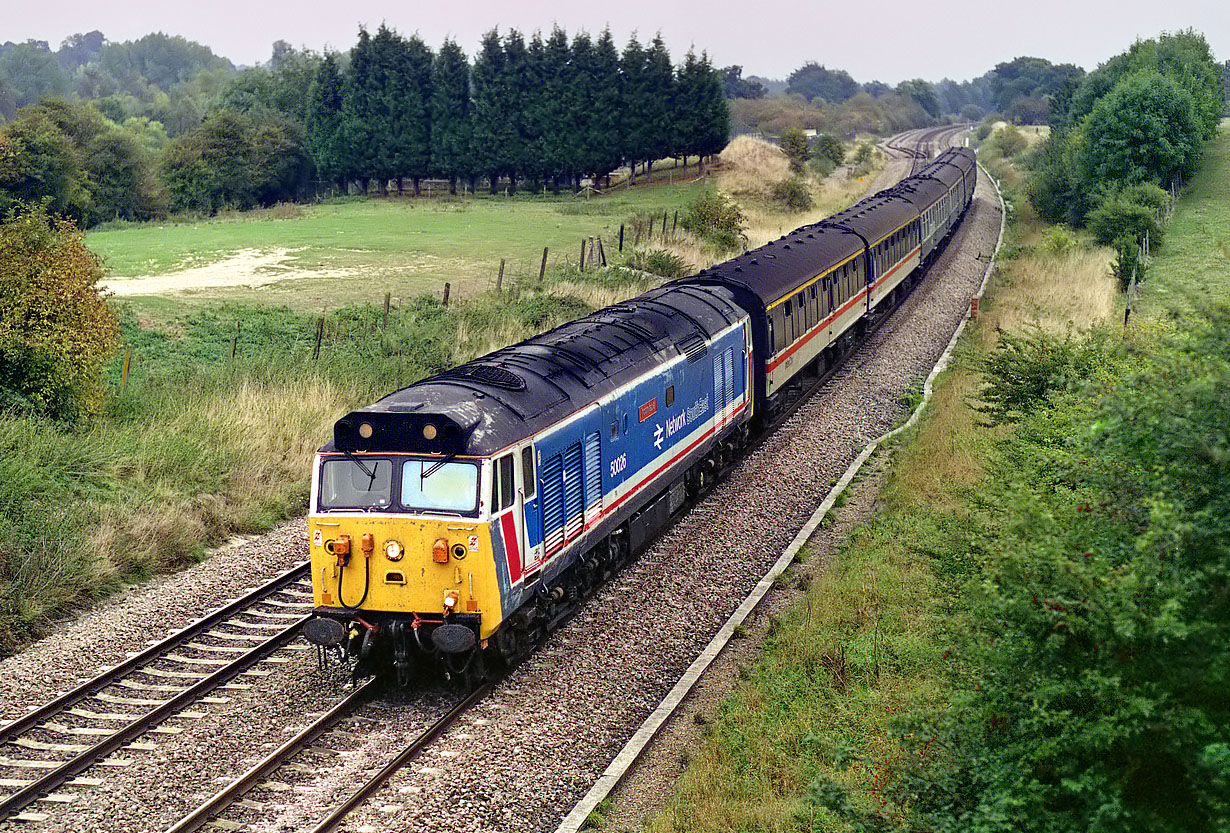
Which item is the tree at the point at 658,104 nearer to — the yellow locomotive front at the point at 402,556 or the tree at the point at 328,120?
the tree at the point at 328,120

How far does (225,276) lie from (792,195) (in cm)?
4113

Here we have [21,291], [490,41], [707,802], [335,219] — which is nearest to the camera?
[707,802]

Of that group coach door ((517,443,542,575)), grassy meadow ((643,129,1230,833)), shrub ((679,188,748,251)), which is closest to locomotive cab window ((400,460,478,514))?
coach door ((517,443,542,575))

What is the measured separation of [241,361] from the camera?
26422 millimetres

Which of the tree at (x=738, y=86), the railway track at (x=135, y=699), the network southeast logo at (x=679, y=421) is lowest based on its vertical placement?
the railway track at (x=135, y=699)

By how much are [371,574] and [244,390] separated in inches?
469

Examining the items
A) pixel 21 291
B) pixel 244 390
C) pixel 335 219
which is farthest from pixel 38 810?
pixel 335 219

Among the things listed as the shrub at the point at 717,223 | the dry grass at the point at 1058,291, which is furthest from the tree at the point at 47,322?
the shrub at the point at 717,223

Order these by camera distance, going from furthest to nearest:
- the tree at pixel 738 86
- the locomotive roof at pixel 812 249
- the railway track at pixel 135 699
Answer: the tree at pixel 738 86 → the locomotive roof at pixel 812 249 → the railway track at pixel 135 699

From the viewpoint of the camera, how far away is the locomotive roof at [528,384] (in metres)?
12.8

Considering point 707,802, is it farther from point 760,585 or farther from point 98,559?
point 98,559

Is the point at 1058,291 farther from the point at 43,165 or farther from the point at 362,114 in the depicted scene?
the point at 362,114

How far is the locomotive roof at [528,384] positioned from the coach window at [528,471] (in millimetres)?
188

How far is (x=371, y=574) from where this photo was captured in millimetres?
12992
